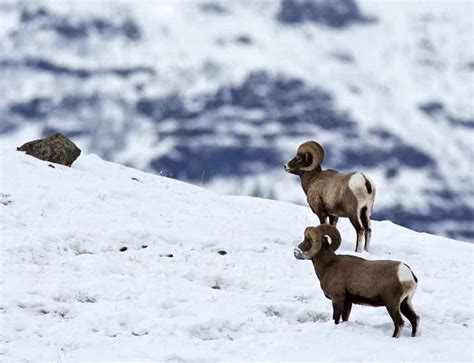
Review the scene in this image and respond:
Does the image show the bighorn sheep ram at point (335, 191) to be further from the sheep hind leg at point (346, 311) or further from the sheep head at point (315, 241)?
the sheep hind leg at point (346, 311)

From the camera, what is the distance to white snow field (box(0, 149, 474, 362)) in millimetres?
12094

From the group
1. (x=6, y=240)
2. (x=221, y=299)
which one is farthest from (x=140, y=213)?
(x=221, y=299)

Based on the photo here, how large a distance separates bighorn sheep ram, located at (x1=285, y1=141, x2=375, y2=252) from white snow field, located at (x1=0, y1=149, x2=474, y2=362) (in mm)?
785

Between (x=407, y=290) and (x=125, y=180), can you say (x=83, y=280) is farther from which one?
(x=125, y=180)

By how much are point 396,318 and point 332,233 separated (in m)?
1.78

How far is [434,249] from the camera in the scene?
20344mm

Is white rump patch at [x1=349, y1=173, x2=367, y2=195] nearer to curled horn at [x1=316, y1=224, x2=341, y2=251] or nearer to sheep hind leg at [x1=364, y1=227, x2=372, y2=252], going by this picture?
sheep hind leg at [x1=364, y1=227, x2=372, y2=252]

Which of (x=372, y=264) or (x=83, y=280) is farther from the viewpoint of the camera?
(x=83, y=280)

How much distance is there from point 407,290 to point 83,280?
554 cm

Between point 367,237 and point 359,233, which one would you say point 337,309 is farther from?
point 367,237

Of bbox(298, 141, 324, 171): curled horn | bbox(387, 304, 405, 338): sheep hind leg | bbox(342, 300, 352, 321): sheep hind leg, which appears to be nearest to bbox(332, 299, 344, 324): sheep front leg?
bbox(342, 300, 352, 321): sheep hind leg

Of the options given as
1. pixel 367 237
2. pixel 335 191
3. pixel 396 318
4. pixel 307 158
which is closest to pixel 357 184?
pixel 335 191

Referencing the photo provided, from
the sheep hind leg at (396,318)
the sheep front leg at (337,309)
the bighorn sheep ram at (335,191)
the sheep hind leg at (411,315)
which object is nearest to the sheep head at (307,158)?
the bighorn sheep ram at (335,191)

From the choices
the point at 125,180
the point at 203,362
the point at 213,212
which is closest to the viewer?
the point at 203,362
